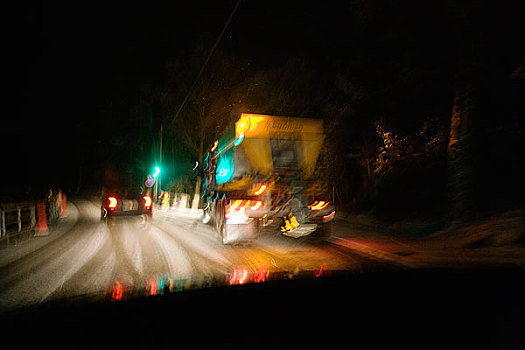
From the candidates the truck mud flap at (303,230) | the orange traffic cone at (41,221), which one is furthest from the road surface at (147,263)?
the orange traffic cone at (41,221)

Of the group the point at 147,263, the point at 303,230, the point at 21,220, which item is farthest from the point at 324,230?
the point at 21,220

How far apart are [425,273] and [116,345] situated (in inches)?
116

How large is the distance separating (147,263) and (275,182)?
4.00 meters

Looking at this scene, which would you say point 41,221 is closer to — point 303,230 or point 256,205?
point 256,205

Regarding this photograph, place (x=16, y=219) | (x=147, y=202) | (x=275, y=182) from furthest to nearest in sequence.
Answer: (x=147, y=202), (x=16, y=219), (x=275, y=182)

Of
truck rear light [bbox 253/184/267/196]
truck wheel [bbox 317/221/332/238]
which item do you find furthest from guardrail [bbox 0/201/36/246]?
truck wheel [bbox 317/221/332/238]

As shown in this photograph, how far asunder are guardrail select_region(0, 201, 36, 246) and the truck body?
697cm

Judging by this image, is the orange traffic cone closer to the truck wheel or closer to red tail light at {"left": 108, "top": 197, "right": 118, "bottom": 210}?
red tail light at {"left": 108, "top": 197, "right": 118, "bottom": 210}

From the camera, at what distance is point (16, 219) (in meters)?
12.2

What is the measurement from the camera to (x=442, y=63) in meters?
11.3

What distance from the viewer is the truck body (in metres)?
9.66

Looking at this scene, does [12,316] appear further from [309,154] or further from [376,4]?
[376,4]

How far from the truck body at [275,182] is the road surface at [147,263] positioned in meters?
0.60

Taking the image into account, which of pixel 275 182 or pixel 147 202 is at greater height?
pixel 275 182
